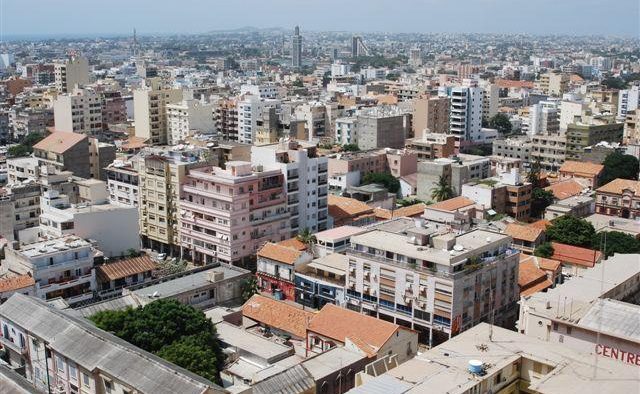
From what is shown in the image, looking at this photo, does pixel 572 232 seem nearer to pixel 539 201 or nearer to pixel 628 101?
pixel 539 201

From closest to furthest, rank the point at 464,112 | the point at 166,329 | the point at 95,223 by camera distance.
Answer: the point at 166,329, the point at 95,223, the point at 464,112

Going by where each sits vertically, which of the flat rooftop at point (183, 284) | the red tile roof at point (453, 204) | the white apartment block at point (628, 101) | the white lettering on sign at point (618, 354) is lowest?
the flat rooftop at point (183, 284)

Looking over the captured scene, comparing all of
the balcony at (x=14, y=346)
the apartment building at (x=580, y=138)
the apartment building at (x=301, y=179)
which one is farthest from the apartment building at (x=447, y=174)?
the balcony at (x=14, y=346)

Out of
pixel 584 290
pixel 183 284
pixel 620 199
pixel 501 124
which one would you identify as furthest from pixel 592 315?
pixel 501 124

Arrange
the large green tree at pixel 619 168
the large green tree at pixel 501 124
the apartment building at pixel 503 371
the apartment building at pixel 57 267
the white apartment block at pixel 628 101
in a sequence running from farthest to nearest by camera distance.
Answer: the large green tree at pixel 501 124
the white apartment block at pixel 628 101
the large green tree at pixel 619 168
the apartment building at pixel 57 267
the apartment building at pixel 503 371

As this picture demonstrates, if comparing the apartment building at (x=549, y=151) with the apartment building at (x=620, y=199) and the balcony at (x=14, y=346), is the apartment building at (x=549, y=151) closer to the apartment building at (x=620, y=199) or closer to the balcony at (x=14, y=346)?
the apartment building at (x=620, y=199)

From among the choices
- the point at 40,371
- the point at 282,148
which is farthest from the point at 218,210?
the point at 40,371
